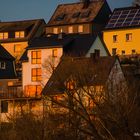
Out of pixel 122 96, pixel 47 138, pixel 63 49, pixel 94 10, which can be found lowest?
pixel 47 138

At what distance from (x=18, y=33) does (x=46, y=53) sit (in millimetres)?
23708

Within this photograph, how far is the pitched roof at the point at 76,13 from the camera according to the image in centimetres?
8781

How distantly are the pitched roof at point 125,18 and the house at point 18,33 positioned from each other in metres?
13.4

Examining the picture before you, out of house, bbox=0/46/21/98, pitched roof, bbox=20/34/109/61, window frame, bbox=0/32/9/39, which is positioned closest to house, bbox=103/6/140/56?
pitched roof, bbox=20/34/109/61

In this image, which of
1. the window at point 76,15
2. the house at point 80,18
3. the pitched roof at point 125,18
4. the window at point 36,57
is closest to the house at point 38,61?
the window at point 36,57

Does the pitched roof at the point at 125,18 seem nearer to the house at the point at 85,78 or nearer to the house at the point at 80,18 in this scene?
the house at the point at 80,18

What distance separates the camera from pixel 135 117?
119 feet

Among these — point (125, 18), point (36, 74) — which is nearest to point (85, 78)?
point (36, 74)

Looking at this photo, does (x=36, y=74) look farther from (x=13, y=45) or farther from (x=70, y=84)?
(x=70, y=84)

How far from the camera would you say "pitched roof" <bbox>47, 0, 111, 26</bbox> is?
8781 centimetres

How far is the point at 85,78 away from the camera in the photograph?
146 ft

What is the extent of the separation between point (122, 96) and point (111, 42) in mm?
41919

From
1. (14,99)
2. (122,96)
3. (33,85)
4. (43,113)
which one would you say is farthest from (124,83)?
(33,85)

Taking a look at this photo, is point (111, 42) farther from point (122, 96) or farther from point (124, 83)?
point (122, 96)
